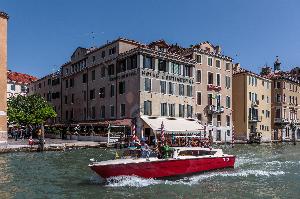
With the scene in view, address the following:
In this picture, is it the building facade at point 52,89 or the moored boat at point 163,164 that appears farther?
the building facade at point 52,89

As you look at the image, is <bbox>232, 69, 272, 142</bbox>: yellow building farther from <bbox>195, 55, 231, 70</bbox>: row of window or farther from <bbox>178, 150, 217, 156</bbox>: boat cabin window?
<bbox>178, 150, 217, 156</bbox>: boat cabin window

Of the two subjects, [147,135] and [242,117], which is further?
[242,117]

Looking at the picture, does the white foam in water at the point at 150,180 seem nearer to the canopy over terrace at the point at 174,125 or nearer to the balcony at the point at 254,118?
the canopy over terrace at the point at 174,125

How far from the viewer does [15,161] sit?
2972 cm

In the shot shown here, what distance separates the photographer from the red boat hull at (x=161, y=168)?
1991 cm

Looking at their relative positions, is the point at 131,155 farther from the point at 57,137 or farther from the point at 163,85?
the point at 57,137

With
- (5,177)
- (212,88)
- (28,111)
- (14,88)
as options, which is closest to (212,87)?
(212,88)

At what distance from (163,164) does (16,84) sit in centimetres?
6852

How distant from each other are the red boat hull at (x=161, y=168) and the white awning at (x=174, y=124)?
765 inches

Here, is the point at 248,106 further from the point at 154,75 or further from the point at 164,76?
the point at 154,75

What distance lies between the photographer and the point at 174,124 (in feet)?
153

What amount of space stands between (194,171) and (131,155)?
441 centimetres

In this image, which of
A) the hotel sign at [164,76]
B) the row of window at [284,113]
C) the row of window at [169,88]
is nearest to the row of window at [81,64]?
the hotel sign at [164,76]

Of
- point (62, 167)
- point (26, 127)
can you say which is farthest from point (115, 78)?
point (62, 167)
